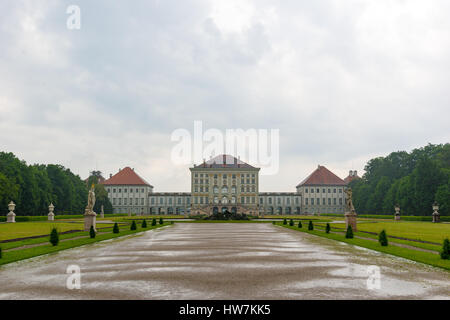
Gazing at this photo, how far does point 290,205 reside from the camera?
118 metres

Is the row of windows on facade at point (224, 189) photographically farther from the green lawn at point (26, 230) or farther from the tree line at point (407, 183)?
the green lawn at point (26, 230)

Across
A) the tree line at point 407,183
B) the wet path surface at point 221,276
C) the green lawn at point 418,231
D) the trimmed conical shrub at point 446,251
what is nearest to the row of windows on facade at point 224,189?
the tree line at point 407,183

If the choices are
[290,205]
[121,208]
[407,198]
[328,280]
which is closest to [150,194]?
[121,208]

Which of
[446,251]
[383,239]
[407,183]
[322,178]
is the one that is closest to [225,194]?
[322,178]

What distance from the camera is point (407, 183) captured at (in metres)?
69.8

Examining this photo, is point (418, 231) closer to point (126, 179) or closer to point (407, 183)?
point (407, 183)

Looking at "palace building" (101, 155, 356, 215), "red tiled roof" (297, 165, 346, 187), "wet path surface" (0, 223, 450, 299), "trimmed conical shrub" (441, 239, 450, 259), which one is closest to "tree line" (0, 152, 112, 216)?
"palace building" (101, 155, 356, 215)

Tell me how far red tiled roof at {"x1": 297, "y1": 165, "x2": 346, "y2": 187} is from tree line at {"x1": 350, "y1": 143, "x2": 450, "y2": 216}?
14.7 metres

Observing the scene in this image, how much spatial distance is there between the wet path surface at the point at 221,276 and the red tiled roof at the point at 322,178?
10352 cm

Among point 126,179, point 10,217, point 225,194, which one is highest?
point 126,179

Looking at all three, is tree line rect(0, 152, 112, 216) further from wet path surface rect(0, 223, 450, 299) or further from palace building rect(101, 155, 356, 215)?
wet path surface rect(0, 223, 450, 299)

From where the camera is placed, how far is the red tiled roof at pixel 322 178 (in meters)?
118

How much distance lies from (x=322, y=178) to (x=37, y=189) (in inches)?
3151
